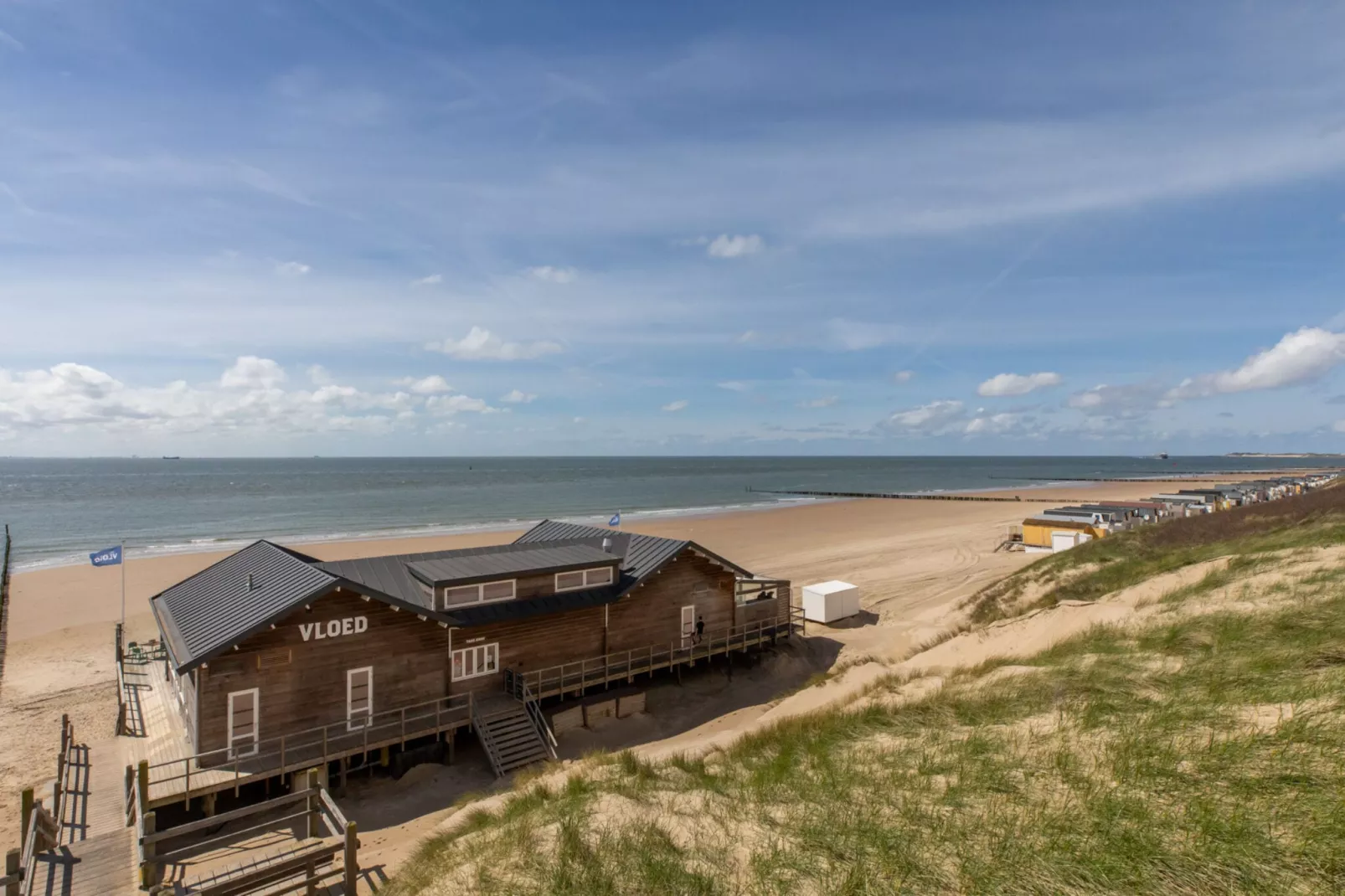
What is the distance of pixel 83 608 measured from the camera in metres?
35.4

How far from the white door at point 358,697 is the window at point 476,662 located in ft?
8.10

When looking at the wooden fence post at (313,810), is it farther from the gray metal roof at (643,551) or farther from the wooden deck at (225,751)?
the gray metal roof at (643,551)

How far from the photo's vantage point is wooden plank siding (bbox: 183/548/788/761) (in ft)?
54.6

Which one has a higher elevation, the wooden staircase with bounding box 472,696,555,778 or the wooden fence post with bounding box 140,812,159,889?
the wooden fence post with bounding box 140,812,159,889

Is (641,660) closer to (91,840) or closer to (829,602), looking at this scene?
(829,602)

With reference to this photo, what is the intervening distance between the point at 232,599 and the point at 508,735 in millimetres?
9092

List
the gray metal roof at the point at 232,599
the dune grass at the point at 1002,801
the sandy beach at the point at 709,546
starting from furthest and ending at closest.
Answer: the sandy beach at the point at 709,546, the gray metal roof at the point at 232,599, the dune grass at the point at 1002,801

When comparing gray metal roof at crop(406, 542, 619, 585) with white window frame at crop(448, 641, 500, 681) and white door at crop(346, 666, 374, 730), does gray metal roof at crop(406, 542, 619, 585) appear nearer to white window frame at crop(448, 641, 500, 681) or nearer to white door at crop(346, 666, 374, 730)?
white window frame at crop(448, 641, 500, 681)

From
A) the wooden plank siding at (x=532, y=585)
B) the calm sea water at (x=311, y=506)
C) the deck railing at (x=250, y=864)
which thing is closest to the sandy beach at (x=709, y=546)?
the deck railing at (x=250, y=864)

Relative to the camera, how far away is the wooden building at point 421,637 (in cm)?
1683

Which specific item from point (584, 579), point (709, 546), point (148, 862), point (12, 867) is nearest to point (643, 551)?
point (584, 579)

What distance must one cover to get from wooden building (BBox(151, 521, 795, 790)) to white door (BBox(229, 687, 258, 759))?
3 cm

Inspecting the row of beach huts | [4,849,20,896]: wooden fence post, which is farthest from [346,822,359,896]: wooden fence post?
the row of beach huts

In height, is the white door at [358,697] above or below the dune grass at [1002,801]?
below
